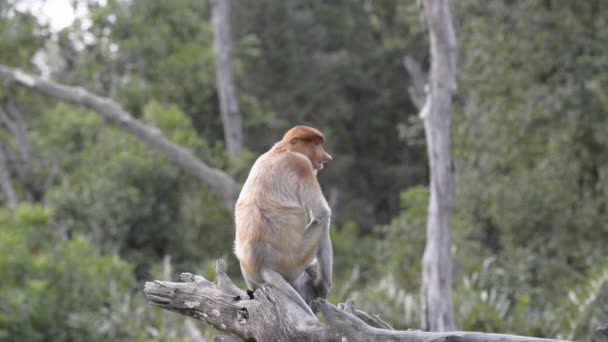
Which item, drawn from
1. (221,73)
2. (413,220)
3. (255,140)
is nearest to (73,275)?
(413,220)

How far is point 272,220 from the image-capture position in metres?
3.73

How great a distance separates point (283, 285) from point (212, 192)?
9092 millimetres

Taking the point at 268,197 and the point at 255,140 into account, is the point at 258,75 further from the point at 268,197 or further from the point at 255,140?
the point at 268,197

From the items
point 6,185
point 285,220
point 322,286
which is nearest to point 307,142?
point 285,220

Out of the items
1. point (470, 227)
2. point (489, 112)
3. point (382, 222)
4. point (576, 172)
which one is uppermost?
point (489, 112)

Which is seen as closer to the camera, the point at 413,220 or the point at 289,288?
the point at 289,288

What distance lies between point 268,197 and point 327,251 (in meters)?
0.35

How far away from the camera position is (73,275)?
10.2m

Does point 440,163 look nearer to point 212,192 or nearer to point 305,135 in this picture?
point 305,135

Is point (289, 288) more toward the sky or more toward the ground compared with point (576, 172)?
more toward the sky

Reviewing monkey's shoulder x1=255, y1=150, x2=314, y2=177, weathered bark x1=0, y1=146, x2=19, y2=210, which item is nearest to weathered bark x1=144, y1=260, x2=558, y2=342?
monkey's shoulder x1=255, y1=150, x2=314, y2=177

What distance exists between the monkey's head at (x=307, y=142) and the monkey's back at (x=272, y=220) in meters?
0.06

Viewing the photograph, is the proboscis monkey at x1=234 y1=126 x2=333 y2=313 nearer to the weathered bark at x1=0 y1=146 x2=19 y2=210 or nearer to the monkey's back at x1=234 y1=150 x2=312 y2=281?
the monkey's back at x1=234 y1=150 x2=312 y2=281

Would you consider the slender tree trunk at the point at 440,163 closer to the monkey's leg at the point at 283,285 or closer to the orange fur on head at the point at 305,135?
the orange fur on head at the point at 305,135
